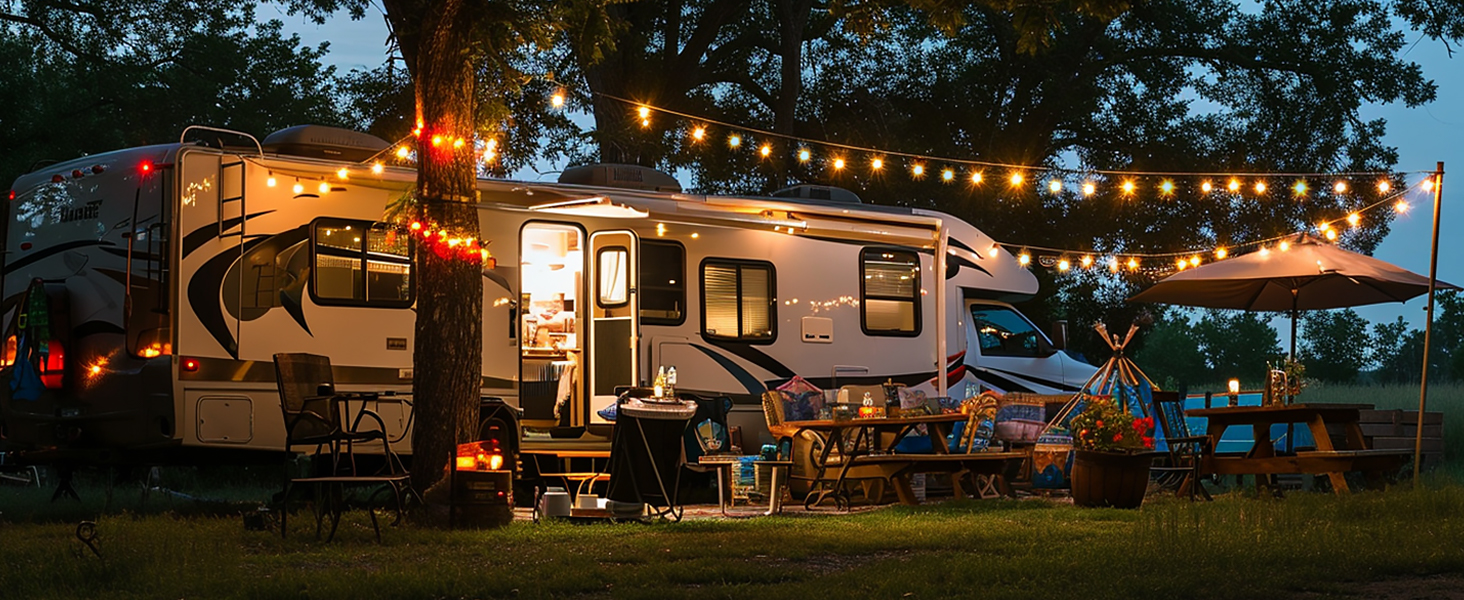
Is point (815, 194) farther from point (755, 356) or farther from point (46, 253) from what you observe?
point (46, 253)

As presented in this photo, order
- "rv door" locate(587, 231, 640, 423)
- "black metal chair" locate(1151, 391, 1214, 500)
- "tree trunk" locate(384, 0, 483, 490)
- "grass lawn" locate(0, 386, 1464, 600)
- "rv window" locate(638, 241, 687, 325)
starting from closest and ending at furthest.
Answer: "grass lawn" locate(0, 386, 1464, 600) → "tree trunk" locate(384, 0, 483, 490) → "black metal chair" locate(1151, 391, 1214, 500) → "rv door" locate(587, 231, 640, 423) → "rv window" locate(638, 241, 687, 325)

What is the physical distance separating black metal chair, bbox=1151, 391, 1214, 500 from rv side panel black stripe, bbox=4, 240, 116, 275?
7.07 meters

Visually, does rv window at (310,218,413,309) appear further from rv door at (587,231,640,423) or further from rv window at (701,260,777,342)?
rv window at (701,260,777,342)

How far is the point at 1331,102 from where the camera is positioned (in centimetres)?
2173

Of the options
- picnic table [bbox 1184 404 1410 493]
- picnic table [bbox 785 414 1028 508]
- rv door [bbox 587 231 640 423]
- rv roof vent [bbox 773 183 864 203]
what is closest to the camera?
picnic table [bbox 1184 404 1410 493]

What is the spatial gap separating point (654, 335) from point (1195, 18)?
13.7 metres

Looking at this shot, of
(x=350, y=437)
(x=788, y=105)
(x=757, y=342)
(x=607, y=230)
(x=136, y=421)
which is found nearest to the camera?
(x=350, y=437)

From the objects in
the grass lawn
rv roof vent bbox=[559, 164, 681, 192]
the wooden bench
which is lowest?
the grass lawn

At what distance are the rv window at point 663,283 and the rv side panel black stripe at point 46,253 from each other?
3.89 meters

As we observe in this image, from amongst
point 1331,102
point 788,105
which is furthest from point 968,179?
point 1331,102

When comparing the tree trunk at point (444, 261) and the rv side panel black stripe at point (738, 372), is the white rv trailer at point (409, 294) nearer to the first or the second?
the rv side panel black stripe at point (738, 372)

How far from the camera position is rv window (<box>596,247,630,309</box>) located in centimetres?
1140

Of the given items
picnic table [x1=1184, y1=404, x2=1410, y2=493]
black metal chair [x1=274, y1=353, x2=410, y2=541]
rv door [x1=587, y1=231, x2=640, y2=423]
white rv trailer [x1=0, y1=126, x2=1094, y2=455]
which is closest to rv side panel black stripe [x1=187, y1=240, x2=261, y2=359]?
white rv trailer [x1=0, y1=126, x2=1094, y2=455]

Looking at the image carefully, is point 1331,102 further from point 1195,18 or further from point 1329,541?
point 1329,541
